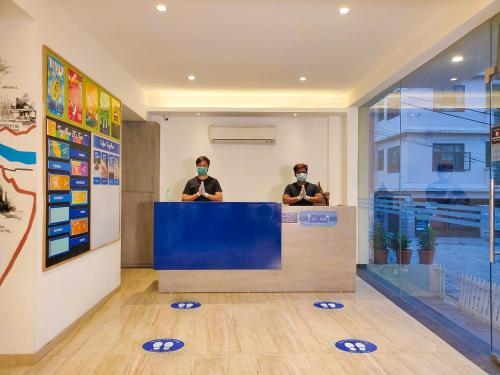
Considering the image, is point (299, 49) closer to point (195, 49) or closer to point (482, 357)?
point (195, 49)

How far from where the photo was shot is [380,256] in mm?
6176

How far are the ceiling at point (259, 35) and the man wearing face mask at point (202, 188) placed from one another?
1291 mm

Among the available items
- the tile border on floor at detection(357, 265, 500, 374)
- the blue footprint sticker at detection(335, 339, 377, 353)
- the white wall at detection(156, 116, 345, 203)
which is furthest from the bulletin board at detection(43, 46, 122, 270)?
the tile border on floor at detection(357, 265, 500, 374)

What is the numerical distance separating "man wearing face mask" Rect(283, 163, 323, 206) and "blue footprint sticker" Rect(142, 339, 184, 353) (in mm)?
2745

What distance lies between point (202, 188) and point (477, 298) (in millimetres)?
3523

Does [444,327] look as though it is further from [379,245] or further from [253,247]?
[379,245]

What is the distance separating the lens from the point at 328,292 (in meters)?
5.12

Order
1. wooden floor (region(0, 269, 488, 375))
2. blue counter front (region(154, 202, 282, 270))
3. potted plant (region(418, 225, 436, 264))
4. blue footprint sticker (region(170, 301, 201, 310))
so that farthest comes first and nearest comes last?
1. blue counter front (region(154, 202, 282, 270))
2. potted plant (region(418, 225, 436, 264))
3. blue footprint sticker (region(170, 301, 201, 310))
4. wooden floor (region(0, 269, 488, 375))

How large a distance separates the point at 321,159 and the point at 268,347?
4.38m

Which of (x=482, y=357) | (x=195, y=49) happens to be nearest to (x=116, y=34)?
(x=195, y=49)

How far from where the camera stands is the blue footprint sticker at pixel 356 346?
3.28 metres

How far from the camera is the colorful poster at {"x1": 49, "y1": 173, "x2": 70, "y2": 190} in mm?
3273

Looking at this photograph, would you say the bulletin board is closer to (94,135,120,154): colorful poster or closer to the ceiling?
(94,135,120,154): colorful poster

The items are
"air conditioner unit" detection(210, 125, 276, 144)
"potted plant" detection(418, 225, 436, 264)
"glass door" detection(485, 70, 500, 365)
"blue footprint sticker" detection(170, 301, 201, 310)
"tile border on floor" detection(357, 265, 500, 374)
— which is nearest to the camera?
"glass door" detection(485, 70, 500, 365)
